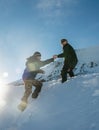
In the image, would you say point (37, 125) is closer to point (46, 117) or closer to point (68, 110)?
point (46, 117)

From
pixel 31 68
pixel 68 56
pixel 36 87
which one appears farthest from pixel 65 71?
pixel 31 68

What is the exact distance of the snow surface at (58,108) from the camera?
14953 mm

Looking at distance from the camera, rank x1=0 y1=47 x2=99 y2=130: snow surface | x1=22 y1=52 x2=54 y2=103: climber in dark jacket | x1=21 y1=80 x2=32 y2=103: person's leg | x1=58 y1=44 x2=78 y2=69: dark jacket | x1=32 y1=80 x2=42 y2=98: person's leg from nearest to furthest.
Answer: x1=0 y1=47 x2=99 y2=130: snow surface, x1=21 y1=80 x2=32 y2=103: person's leg, x1=22 y1=52 x2=54 y2=103: climber in dark jacket, x1=32 y1=80 x2=42 y2=98: person's leg, x1=58 y1=44 x2=78 y2=69: dark jacket

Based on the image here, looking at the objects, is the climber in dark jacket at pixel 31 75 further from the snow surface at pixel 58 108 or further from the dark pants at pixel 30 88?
the snow surface at pixel 58 108

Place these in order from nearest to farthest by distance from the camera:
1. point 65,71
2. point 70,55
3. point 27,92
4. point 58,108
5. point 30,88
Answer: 1. point 58,108
2. point 27,92
3. point 30,88
4. point 70,55
5. point 65,71

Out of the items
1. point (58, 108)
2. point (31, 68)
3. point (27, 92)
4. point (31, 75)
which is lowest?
point (58, 108)

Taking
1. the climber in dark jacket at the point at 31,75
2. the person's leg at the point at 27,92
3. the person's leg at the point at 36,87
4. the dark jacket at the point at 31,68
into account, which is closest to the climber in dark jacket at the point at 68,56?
the person's leg at the point at 36,87

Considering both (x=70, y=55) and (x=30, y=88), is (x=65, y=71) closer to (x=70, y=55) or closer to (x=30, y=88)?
(x=70, y=55)

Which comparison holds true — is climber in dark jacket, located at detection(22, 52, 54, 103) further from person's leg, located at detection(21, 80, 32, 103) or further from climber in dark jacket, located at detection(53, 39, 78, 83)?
climber in dark jacket, located at detection(53, 39, 78, 83)

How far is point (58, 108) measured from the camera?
16.8 meters

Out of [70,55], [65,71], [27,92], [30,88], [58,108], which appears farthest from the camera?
[65,71]

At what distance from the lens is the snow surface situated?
589 inches

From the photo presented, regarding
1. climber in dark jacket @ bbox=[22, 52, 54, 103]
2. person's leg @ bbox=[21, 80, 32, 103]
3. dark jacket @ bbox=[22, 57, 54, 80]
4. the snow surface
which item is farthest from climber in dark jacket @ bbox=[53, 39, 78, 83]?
person's leg @ bbox=[21, 80, 32, 103]

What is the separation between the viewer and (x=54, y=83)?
20.5m
